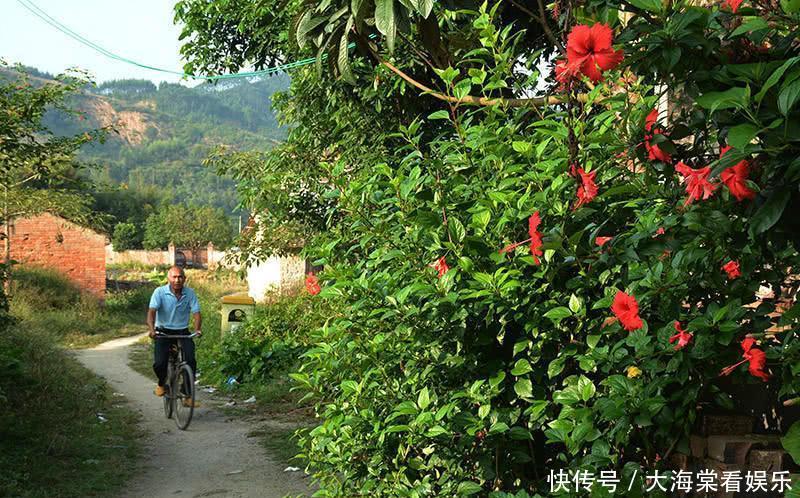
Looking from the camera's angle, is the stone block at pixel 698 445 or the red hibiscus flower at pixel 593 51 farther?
the stone block at pixel 698 445

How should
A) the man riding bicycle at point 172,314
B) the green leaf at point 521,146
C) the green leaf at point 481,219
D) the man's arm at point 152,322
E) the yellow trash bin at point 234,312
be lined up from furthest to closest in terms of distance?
the yellow trash bin at point 234,312
the man riding bicycle at point 172,314
the man's arm at point 152,322
the green leaf at point 521,146
the green leaf at point 481,219

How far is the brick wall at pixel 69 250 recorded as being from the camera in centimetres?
2916

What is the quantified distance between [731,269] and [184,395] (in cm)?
752

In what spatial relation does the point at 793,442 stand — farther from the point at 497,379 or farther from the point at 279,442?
the point at 279,442

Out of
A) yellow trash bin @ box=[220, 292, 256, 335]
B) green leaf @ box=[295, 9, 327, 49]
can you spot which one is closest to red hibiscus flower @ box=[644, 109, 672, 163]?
green leaf @ box=[295, 9, 327, 49]

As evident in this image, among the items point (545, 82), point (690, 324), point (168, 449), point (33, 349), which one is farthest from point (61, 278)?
point (690, 324)

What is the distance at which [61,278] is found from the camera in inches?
1053

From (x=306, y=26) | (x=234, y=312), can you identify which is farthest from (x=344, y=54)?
(x=234, y=312)

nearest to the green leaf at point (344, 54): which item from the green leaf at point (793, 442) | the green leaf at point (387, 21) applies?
the green leaf at point (387, 21)

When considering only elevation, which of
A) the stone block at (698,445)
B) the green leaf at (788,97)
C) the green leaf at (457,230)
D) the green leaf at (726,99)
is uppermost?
the green leaf at (726,99)

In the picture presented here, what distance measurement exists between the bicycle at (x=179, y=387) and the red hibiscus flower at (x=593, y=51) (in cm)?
726

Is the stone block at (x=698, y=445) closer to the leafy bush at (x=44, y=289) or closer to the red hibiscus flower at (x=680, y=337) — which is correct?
the red hibiscus flower at (x=680, y=337)

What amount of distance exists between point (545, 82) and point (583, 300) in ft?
16.7

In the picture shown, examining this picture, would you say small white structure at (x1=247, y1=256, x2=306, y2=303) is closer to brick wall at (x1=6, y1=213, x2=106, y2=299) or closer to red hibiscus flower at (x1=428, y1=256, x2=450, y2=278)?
brick wall at (x1=6, y1=213, x2=106, y2=299)
